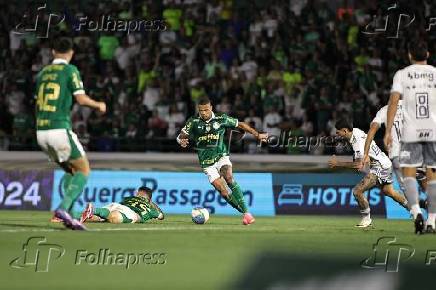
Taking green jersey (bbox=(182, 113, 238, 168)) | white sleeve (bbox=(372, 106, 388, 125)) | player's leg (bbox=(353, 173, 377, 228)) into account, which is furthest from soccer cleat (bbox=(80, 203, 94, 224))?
white sleeve (bbox=(372, 106, 388, 125))

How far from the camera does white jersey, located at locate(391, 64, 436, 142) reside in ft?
45.8

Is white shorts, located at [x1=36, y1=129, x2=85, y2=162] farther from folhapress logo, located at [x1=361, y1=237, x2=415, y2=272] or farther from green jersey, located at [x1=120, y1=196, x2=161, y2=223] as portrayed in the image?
folhapress logo, located at [x1=361, y1=237, x2=415, y2=272]

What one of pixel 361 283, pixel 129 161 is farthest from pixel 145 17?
pixel 361 283

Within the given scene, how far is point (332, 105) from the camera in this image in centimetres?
2495

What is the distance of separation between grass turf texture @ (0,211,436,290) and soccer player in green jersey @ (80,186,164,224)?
0.73 metres

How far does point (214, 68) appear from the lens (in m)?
26.2

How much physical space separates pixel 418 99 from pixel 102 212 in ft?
19.0

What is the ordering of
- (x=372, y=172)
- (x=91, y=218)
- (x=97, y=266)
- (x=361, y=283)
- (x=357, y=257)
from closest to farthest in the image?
A: (x=361, y=283), (x=97, y=266), (x=357, y=257), (x=91, y=218), (x=372, y=172)

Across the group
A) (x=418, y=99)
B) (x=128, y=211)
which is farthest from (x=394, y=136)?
(x=128, y=211)

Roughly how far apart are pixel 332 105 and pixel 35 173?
735 centimetres

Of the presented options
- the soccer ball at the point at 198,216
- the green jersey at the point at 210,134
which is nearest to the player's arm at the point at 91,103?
the soccer ball at the point at 198,216

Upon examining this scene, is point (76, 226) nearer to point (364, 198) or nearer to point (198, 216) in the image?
point (198, 216)

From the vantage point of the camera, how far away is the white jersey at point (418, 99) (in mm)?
13961

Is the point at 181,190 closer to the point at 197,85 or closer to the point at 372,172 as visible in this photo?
the point at 197,85
